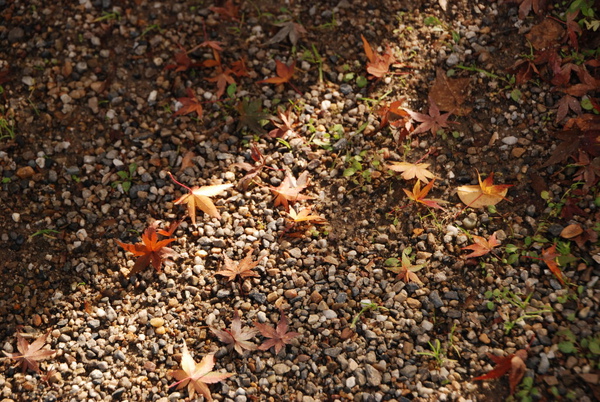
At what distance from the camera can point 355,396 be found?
2451 mm

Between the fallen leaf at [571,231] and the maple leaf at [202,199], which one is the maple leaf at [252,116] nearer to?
the maple leaf at [202,199]

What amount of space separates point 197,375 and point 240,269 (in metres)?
0.55

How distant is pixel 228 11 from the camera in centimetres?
344

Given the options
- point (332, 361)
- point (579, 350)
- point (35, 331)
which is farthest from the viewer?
point (35, 331)

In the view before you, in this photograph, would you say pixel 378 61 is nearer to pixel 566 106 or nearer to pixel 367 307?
pixel 566 106

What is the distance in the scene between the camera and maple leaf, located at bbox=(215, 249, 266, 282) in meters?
2.73

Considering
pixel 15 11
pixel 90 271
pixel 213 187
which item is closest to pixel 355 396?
pixel 213 187

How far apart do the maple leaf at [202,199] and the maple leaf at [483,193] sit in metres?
1.27

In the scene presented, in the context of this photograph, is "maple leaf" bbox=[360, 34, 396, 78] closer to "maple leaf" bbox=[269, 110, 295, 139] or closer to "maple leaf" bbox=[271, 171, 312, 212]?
"maple leaf" bbox=[269, 110, 295, 139]

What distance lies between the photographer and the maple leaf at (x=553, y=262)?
99.4 inches

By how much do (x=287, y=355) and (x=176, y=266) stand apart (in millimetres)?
770

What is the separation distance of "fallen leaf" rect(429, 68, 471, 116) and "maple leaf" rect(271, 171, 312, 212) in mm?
885

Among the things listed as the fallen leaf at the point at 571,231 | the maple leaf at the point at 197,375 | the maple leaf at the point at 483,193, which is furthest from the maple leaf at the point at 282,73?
the fallen leaf at the point at 571,231

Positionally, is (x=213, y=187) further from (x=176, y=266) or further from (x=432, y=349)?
(x=432, y=349)
